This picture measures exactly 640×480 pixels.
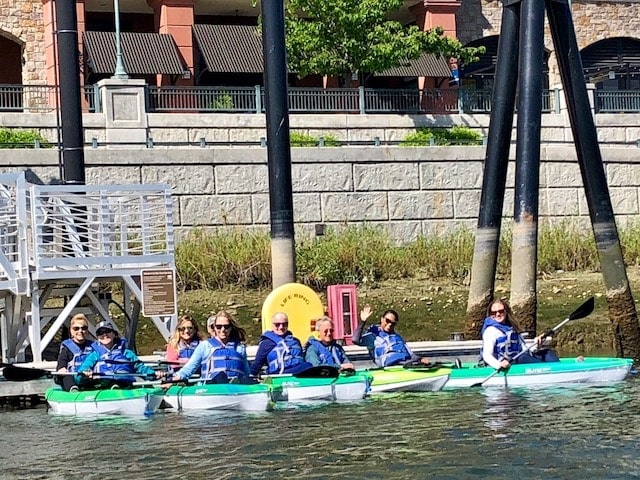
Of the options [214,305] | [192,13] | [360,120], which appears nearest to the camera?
[214,305]

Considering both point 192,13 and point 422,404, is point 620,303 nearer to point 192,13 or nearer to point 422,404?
point 422,404

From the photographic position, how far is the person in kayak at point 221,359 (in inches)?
659

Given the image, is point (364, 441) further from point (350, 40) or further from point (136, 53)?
point (136, 53)

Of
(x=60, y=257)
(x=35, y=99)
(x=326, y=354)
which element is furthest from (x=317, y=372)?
(x=35, y=99)

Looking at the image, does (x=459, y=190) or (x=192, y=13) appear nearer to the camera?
(x=459, y=190)

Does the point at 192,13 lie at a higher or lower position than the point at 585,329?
higher

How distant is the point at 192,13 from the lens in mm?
36781

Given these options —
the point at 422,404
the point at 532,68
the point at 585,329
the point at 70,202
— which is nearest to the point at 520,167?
the point at 532,68

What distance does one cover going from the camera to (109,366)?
16.9m

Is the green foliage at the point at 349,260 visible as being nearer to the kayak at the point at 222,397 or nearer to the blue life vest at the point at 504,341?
the blue life vest at the point at 504,341

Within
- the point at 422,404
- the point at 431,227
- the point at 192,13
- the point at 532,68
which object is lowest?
the point at 422,404

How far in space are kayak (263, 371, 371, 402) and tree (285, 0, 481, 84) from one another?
17588mm

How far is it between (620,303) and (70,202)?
321 inches

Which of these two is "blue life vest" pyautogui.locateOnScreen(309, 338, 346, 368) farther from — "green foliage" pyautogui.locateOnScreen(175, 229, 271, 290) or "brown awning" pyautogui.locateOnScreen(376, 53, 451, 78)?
"brown awning" pyautogui.locateOnScreen(376, 53, 451, 78)
